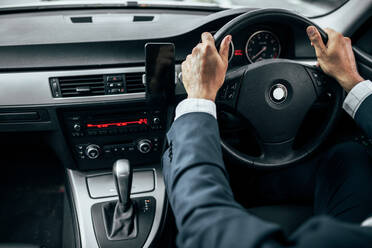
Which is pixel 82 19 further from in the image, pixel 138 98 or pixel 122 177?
pixel 122 177

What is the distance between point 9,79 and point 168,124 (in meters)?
0.64

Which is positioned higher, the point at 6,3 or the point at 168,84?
the point at 6,3

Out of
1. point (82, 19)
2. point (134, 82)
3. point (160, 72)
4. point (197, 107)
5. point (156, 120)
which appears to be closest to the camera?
point (197, 107)

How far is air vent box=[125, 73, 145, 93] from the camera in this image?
1.26m

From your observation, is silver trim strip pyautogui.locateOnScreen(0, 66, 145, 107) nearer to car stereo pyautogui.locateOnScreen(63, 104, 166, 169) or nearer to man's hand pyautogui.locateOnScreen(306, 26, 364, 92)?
car stereo pyautogui.locateOnScreen(63, 104, 166, 169)

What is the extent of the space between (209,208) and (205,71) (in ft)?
1.50

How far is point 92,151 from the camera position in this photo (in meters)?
1.37

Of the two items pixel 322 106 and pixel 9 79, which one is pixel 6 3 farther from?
pixel 322 106

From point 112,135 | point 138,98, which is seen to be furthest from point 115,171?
point 138,98

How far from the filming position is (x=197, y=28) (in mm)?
1301

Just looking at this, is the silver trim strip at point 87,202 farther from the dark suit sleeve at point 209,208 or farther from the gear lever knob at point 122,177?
the dark suit sleeve at point 209,208

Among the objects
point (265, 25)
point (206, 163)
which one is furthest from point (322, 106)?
point (206, 163)

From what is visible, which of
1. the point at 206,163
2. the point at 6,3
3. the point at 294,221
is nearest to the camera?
the point at 206,163

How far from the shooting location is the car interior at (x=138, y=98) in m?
1.21
